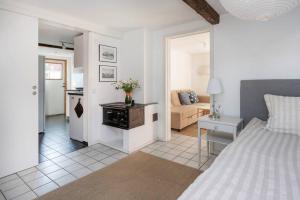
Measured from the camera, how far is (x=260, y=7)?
3.70 ft

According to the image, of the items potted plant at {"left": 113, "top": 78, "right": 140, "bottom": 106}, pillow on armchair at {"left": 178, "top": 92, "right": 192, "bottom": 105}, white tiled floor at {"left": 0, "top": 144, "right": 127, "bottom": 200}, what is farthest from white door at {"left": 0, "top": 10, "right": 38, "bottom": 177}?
pillow on armchair at {"left": 178, "top": 92, "right": 192, "bottom": 105}

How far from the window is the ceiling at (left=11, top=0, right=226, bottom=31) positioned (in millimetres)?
3840

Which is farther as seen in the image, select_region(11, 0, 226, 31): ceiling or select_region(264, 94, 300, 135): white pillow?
select_region(11, 0, 226, 31): ceiling

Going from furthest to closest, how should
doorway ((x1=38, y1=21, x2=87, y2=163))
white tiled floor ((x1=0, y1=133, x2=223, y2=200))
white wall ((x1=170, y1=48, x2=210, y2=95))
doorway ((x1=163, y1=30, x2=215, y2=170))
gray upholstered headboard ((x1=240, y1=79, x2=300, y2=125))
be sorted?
white wall ((x1=170, y1=48, x2=210, y2=95))
doorway ((x1=38, y1=21, x2=87, y2=163))
doorway ((x1=163, y1=30, x2=215, y2=170))
gray upholstered headboard ((x1=240, y1=79, x2=300, y2=125))
white tiled floor ((x1=0, y1=133, x2=223, y2=200))

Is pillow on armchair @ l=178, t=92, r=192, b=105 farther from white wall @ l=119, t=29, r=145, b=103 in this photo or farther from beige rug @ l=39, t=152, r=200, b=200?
beige rug @ l=39, t=152, r=200, b=200

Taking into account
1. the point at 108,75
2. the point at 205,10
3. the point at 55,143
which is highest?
the point at 205,10

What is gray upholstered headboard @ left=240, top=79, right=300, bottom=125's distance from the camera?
2.19 m

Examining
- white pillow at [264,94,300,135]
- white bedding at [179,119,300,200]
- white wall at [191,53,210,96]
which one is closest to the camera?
white bedding at [179,119,300,200]

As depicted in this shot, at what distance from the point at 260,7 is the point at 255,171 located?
0.99m

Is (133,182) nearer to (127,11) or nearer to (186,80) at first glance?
(127,11)

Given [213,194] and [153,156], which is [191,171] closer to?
[153,156]

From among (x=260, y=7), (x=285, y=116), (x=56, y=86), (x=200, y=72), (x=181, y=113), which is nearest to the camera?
(x=260, y=7)

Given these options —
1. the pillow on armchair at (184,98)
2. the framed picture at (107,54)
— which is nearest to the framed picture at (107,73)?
the framed picture at (107,54)

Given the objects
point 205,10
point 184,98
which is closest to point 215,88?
point 205,10
